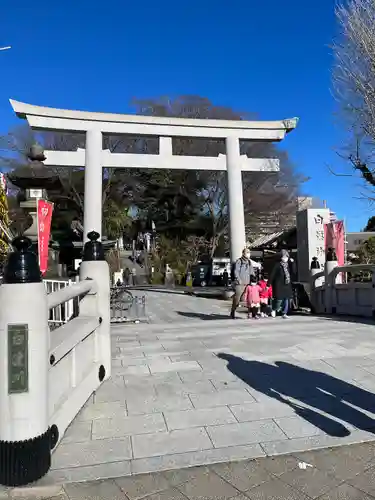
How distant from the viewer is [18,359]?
225 centimetres

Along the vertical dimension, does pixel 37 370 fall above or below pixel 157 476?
above

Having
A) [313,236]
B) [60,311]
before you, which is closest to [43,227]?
[60,311]

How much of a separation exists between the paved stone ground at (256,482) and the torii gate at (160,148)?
12.7 m

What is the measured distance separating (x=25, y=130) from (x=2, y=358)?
28.7 meters

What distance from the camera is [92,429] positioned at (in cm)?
301

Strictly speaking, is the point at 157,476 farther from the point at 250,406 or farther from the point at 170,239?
the point at 170,239

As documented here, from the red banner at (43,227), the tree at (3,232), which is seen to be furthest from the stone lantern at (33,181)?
the tree at (3,232)

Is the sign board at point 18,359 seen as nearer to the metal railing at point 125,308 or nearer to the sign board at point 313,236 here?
the metal railing at point 125,308

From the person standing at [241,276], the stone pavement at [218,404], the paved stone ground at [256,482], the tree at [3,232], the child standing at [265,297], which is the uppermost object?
the tree at [3,232]

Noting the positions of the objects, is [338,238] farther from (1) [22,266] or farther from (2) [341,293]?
(1) [22,266]

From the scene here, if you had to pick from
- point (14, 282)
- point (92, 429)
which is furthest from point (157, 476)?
point (14, 282)

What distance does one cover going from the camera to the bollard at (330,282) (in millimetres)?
10124

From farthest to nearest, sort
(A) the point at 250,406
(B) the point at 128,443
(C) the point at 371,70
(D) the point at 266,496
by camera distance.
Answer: (C) the point at 371,70 < (A) the point at 250,406 < (B) the point at 128,443 < (D) the point at 266,496

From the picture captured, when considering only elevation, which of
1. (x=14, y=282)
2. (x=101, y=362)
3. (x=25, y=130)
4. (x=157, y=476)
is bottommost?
(x=157, y=476)
